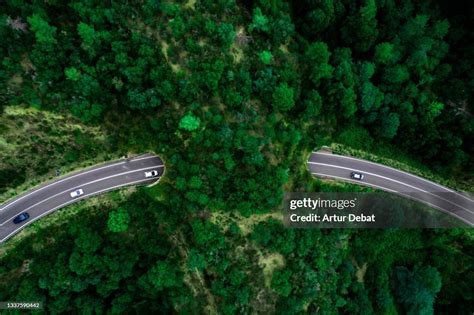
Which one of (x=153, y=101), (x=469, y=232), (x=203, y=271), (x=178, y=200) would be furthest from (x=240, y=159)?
(x=469, y=232)

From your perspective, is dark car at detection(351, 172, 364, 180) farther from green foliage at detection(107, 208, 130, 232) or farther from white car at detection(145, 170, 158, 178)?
green foliage at detection(107, 208, 130, 232)

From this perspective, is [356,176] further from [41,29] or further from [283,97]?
[41,29]

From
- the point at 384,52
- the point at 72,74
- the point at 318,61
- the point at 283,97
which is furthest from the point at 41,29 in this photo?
the point at 384,52

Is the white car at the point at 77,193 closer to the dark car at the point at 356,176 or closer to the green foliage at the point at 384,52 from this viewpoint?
the dark car at the point at 356,176

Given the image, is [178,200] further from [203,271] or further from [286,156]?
[286,156]

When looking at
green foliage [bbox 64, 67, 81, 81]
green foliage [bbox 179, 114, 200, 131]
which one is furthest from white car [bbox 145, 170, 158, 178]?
green foliage [bbox 64, 67, 81, 81]

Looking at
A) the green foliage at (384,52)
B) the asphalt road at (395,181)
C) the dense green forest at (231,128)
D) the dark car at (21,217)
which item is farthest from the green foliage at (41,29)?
the green foliage at (384,52)
